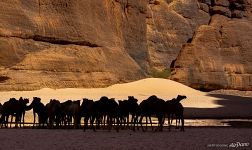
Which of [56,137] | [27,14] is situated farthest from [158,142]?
[27,14]

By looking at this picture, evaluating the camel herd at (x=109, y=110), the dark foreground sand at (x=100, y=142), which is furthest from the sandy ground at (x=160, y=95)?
the dark foreground sand at (x=100, y=142)

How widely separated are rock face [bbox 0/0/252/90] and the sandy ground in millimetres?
1498

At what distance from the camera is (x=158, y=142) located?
1296cm

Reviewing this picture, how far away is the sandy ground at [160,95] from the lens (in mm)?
29406

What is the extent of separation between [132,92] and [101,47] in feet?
19.1

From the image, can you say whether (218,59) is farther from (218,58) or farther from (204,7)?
(204,7)

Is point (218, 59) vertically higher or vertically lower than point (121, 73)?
higher

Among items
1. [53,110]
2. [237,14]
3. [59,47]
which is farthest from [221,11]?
[53,110]

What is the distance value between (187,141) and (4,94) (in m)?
22.9

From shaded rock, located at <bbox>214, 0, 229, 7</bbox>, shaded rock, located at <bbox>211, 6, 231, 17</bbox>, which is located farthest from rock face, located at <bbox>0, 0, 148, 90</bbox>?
shaded rock, located at <bbox>214, 0, 229, 7</bbox>

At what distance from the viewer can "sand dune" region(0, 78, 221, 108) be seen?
34125 millimetres

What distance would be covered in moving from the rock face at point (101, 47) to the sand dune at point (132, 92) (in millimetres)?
1305

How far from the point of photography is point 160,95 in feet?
137

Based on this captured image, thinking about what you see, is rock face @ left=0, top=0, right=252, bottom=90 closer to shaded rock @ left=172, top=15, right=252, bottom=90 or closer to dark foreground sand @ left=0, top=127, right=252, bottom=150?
shaded rock @ left=172, top=15, right=252, bottom=90
